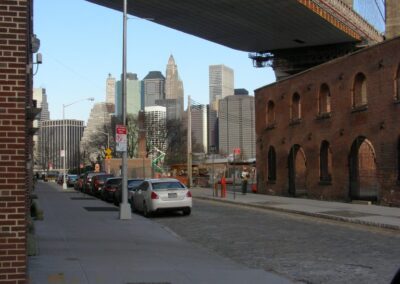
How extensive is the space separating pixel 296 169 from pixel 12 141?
3025cm

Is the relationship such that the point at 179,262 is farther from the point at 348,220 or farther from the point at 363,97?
the point at 363,97

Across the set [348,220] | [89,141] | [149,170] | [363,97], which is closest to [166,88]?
[89,141]

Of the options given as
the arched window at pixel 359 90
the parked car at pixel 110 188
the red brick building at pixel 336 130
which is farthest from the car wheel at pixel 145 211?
the arched window at pixel 359 90

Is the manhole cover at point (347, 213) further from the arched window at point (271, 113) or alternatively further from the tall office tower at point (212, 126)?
the tall office tower at point (212, 126)

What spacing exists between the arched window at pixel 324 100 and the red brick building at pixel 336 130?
0.05 m

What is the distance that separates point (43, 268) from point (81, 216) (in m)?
12.2

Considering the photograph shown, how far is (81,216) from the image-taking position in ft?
72.7

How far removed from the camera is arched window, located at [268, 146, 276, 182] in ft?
Result: 130

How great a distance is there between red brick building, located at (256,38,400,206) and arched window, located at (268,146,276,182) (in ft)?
0.22

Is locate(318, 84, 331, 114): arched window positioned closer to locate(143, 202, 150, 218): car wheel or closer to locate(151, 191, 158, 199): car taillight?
locate(143, 202, 150, 218): car wheel

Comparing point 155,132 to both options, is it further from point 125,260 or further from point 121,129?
point 125,260

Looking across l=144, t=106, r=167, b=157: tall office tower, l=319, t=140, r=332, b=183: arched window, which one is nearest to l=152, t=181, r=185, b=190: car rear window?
l=319, t=140, r=332, b=183: arched window

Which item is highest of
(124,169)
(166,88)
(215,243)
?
(166,88)

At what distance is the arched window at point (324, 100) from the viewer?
3226 cm
